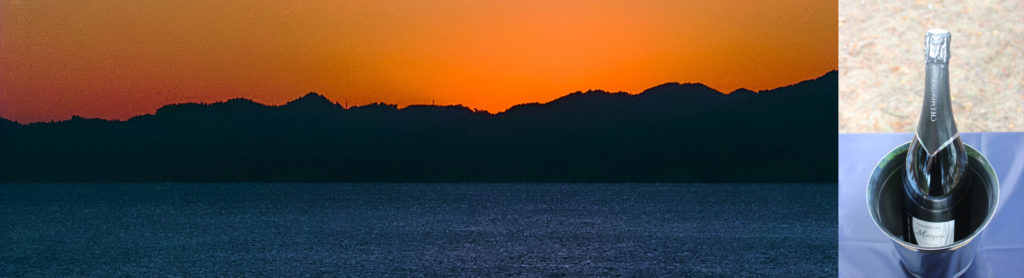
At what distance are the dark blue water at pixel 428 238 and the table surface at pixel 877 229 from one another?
2.76 metres

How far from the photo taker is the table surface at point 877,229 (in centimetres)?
187

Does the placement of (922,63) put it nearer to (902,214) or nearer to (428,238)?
(902,214)

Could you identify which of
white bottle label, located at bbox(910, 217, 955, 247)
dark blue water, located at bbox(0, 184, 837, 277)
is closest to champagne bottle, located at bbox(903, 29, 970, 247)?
white bottle label, located at bbox(910, 217, 955, 247)

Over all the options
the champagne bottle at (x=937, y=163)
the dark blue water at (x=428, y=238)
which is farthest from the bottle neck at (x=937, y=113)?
the dark blue water at (x=428, y=238)

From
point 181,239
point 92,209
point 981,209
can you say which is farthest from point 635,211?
point 981,209

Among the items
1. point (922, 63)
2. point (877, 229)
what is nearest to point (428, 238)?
point (877, 229)

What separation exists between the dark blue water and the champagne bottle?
291 centimetres

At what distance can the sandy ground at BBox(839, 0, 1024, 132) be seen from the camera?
1.89m

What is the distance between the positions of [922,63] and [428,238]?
535cm

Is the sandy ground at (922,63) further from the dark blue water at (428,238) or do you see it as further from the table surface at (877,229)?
the dark blue water at (428,238)

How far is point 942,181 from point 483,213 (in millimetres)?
8146

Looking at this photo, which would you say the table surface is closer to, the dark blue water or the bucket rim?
the bucket rim

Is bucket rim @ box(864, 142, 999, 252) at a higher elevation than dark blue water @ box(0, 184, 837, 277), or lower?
higher

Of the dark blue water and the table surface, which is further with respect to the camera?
the dark blue water
